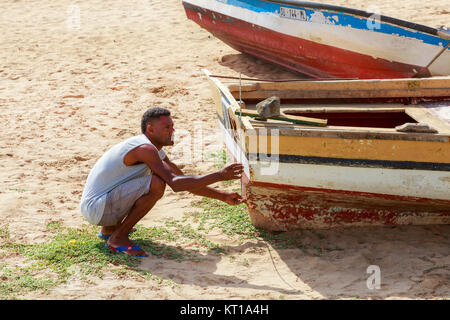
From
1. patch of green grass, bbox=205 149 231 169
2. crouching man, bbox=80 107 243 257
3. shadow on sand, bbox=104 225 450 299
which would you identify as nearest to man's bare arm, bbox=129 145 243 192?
crouching man, bbox=80 107 243 257

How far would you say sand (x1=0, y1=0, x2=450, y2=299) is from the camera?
3.65 m

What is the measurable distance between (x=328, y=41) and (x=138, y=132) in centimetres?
262

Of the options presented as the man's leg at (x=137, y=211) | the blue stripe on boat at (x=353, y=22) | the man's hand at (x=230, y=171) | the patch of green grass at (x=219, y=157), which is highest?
the blue stripe on boat at (x=353, y=22)

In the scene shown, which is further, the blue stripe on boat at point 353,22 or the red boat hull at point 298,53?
the red boat hull at point 298,53

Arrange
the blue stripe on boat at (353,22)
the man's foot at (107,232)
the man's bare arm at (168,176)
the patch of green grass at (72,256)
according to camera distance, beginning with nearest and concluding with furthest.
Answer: the patch of green grass at (72,256)
the man's bare arm at (168,176)
the man's foot at (107,232)
the blue stripe on boat at (353,22)

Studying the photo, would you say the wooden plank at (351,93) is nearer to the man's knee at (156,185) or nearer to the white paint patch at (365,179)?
the white paint patch at (365,179)

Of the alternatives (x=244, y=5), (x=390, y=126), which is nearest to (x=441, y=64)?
(x=390, y=126)

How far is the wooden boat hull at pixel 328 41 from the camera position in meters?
6.38

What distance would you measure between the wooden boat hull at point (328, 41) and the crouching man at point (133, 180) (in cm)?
340

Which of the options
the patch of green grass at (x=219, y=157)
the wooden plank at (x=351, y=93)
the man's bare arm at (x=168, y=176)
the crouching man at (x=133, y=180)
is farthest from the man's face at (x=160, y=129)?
the patch of green grass at (x=219, y=157)

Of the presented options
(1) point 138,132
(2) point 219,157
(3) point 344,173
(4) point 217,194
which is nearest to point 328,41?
(2) point 219,157

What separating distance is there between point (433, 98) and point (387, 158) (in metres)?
1.70

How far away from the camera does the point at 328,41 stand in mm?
7098

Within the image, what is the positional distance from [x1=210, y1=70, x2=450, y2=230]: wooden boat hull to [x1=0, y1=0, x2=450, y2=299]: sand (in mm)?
209
